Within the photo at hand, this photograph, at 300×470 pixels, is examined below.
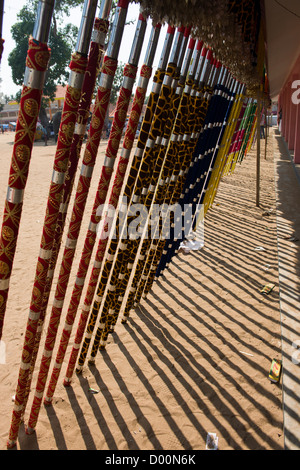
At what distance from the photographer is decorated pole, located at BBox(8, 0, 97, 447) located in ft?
5.21

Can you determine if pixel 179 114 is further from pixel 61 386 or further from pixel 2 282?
pixel 61 386

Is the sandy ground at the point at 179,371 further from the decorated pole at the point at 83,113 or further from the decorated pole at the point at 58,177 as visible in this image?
the decorated pole at the point at 83,113

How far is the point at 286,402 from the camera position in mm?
2484

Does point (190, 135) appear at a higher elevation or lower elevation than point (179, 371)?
higher

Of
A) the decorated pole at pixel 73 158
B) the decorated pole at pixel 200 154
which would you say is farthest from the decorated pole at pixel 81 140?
the decorated pole at pixel 200 154

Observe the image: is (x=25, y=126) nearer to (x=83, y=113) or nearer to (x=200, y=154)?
(x=83, y=113)

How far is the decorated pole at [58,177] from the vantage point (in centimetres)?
159

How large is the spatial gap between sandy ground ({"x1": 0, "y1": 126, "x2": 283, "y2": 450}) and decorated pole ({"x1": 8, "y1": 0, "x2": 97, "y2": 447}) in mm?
522

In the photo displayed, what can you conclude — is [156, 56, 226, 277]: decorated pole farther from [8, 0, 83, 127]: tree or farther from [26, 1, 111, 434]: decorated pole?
[8, 0, 83, 127]: tree

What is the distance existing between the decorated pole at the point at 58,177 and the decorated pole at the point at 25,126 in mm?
171

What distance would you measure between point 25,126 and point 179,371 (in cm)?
227

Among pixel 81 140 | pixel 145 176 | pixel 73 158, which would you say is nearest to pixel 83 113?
Answer: pixel 81 140

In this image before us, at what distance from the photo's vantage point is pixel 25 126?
1501mm

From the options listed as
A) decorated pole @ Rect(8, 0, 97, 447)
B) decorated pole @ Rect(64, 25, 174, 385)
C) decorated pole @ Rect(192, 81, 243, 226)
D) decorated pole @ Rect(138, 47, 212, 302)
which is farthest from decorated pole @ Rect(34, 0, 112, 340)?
decorated pole @ Rect(192, 81, 243, 226)
